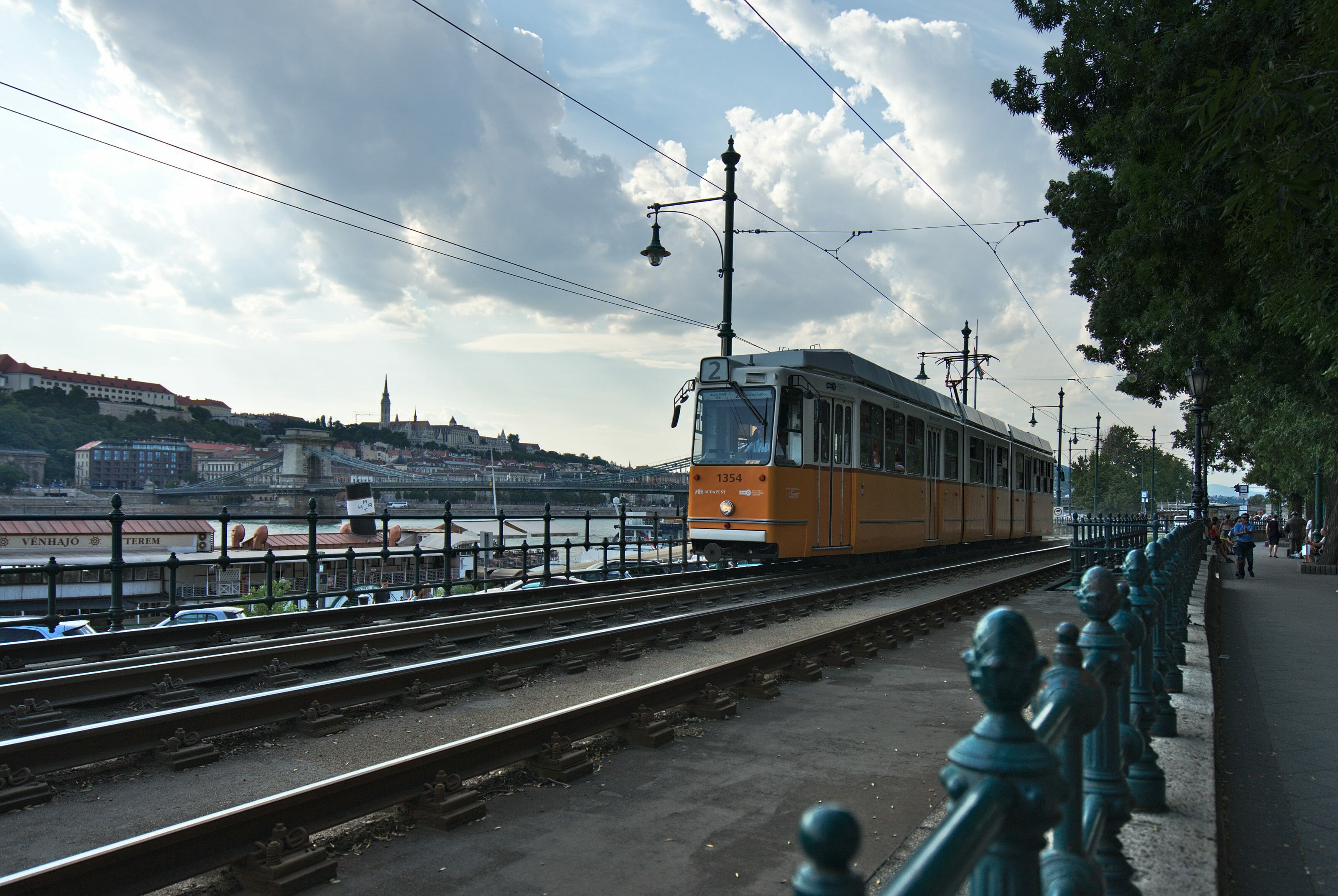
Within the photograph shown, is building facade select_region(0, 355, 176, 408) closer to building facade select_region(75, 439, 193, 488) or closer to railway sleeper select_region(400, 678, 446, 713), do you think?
building facade select_region(75, 439, 193, 488)

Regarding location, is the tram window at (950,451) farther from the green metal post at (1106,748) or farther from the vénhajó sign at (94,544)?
the vénhajó sign at (94,544)

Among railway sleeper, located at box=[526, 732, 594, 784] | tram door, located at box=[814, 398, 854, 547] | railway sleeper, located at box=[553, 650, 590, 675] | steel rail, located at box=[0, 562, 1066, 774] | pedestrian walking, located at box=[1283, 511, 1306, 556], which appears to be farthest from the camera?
pedestrian walking, located at box=[1283, 511, 1306, 556]

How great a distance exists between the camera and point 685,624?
9.38 meters

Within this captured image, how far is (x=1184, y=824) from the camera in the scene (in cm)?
346

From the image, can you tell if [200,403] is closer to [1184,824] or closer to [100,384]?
[100,384]

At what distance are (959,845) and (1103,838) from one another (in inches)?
62.4

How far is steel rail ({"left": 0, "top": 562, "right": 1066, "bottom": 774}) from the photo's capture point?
4.46m

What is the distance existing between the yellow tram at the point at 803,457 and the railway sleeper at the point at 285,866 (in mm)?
10729

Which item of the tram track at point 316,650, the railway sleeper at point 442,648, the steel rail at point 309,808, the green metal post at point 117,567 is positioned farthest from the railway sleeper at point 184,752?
the green metal post at point 117,567

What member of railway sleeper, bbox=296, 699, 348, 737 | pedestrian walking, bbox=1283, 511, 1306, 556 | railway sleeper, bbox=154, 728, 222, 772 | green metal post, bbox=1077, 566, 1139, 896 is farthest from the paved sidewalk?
pedestrian walking, bbox=1283, 511, 1306, 556

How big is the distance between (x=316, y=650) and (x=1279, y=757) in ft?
21.6

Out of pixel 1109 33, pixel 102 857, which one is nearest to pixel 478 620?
Answer: pixel 102 857

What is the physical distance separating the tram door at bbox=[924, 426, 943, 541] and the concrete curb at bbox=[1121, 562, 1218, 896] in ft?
42.2

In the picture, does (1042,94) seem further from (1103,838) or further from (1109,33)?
(1103,838)
